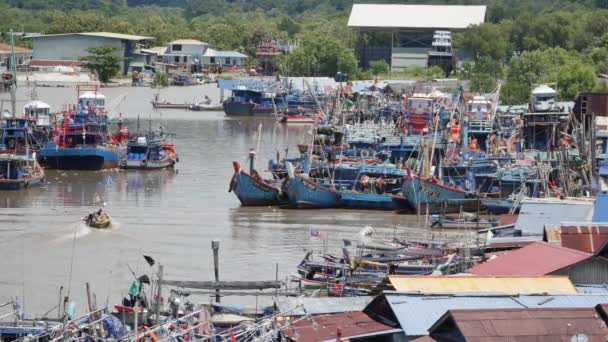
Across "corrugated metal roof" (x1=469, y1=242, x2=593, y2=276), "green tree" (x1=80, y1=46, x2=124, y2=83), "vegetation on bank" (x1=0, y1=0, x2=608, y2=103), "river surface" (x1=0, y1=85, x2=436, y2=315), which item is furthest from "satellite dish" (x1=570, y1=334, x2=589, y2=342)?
"green tree" (x1=80, y1=46, x2=124, y2=83)

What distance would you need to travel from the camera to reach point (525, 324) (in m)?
16.6

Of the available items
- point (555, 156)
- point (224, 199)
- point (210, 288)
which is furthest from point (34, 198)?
point (210, 288)

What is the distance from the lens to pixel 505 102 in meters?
59.6

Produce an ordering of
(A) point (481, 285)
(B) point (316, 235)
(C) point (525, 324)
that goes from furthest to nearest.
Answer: (B) point (316, 235) → (A) point (481, 285) → (C) point (525, 324)

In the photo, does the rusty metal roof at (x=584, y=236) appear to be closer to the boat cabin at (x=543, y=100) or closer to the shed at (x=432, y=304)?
the shed at (x=432, y=304)

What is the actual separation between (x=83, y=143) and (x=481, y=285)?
25019 mm

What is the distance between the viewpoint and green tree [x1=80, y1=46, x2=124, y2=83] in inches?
2911

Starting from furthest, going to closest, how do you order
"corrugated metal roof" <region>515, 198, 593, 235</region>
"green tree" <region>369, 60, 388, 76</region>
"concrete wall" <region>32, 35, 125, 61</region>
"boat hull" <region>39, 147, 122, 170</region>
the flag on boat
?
"concrete wall" <region>32, 35, 125, 61</region> < "green tree" <region>369, 60, 388, 76</region> < "boat hull" <region>39, 147, 122, 170</region> < the flag on boat < "corrugated metal roof" <region>515, 198, 593, 235</region>

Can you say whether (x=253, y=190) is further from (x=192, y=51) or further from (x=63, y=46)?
(x=192, y=51)

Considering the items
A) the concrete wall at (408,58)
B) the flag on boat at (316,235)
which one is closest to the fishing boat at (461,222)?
the flag on boat at (316,235)

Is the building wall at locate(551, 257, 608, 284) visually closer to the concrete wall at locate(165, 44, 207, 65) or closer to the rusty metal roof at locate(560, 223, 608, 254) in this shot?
the rusty metal roof at locate(560, 223, 608, 254)

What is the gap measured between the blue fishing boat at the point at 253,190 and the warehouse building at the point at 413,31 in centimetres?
4469

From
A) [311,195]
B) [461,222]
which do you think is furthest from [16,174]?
[461,222]

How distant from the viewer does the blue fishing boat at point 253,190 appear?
3419cm
